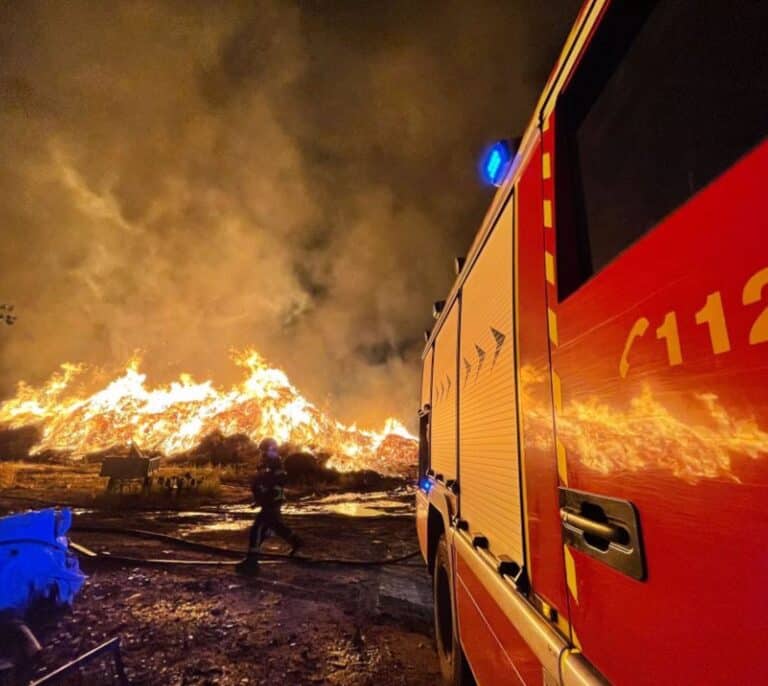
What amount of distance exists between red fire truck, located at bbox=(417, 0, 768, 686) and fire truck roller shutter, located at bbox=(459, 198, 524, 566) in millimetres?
24

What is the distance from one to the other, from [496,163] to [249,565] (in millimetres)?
6663

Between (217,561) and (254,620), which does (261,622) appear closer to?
(254,620)

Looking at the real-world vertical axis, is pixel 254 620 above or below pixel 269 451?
below

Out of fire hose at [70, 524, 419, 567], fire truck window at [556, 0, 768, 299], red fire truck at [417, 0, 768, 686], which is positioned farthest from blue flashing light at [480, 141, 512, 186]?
fire hose at [70, 524, 419, 567]

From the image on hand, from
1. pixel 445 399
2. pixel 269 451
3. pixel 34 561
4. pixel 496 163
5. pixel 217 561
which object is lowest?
pixel 217 561

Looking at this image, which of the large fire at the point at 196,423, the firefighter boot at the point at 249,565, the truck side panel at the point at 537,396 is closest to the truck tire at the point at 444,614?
the truck side panel at the point at 537,396

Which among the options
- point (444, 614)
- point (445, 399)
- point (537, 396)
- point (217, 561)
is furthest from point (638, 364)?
point (217, 561)

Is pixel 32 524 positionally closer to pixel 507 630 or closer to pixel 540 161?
pixel 507 630

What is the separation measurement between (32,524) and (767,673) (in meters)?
5.45

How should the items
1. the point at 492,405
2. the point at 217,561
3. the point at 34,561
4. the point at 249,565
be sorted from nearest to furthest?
1. the point at 492,405
2. the point at 34,561
3. the point at 249,565
4. the point at 217,561

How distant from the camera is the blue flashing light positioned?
72.3 inches

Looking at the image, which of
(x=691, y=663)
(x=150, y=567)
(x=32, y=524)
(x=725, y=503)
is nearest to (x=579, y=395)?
(x=725, y=503)

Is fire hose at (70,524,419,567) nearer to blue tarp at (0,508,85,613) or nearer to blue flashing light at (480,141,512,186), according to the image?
blue tarp at (0,508,85,613)

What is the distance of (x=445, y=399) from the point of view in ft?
11.2
